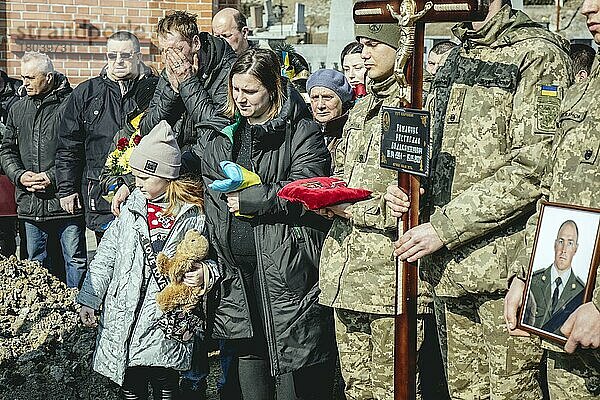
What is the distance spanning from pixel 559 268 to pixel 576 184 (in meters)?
0.29

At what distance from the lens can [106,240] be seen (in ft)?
15.8

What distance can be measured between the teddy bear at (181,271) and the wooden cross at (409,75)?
1.23 metres

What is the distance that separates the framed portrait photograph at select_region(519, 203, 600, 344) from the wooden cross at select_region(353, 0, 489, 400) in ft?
1.96

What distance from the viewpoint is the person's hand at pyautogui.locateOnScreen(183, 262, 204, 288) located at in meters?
4.66

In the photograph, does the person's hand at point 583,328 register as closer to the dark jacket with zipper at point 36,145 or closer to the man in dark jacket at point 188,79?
the man in dark jacket at point 188,79

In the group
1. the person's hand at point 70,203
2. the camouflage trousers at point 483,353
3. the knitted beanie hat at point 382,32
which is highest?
the knitted beanie hat at point 382,32

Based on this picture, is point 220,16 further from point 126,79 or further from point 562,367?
point 562,367

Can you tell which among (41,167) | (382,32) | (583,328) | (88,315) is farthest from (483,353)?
(41,167)

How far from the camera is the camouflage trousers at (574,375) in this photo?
3.11 metres

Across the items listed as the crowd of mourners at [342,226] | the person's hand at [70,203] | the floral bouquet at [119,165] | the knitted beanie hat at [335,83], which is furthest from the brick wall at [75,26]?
the floral bouquet at [119,165]

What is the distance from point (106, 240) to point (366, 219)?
57.3 inches

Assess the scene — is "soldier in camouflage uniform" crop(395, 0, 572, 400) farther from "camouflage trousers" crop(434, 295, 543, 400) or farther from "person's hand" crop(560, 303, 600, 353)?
"person's hand" crop(560, 303, 600, 353)

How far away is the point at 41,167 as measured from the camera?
7727mm

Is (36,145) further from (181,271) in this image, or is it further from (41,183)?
(181,271)
